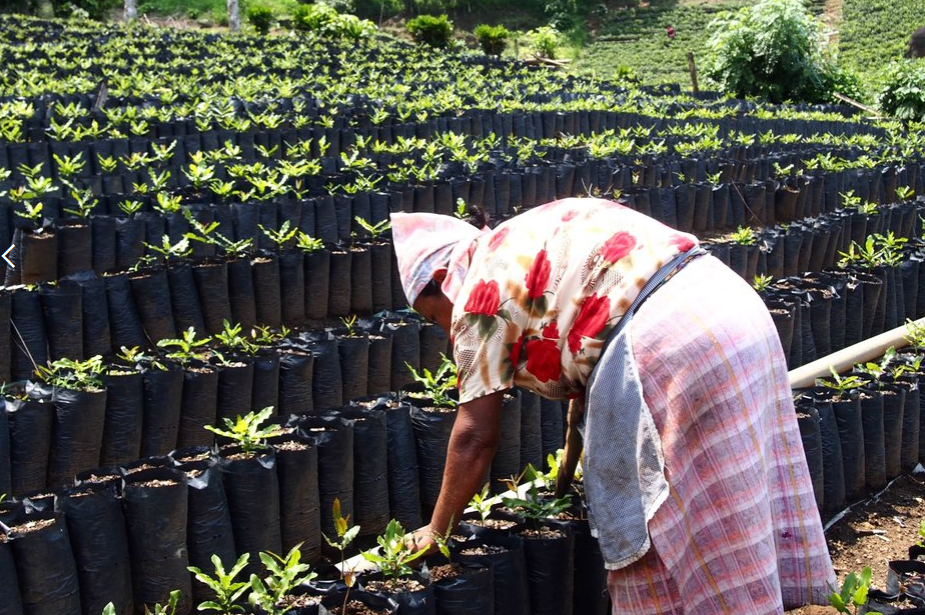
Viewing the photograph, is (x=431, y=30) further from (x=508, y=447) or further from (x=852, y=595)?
(x=852, y=595)

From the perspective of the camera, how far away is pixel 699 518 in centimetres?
213

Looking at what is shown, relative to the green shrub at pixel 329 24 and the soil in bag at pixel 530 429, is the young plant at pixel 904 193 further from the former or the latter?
the green shrub at pixel 329 24

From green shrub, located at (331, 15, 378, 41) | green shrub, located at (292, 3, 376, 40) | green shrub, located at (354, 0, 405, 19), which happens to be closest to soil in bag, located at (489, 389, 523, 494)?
green shrub, located at (331, 15, 378, 41)

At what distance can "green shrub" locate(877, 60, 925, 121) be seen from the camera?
15.4 meters

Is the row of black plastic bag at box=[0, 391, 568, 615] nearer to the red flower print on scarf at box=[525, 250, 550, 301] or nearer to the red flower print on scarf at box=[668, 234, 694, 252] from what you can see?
the red flower print on scarf at box=[525, 250, 550, 301]

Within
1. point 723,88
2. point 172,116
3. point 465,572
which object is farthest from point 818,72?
point 465,572

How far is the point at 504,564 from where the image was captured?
8.62 feet

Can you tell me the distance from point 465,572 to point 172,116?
9001 mm

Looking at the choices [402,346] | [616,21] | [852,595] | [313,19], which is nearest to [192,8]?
[313,19]

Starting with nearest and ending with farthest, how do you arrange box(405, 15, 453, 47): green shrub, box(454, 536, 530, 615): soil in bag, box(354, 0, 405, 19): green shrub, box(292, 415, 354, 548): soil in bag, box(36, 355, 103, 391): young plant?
box(454, 536, 530, 615): soil in bag → box(292, 415, 354, 548): soil in bag → box(36, 355, 103, 391): young plant → box(405, 15, 453, 47): green shrub → box(354, 0, 405, 19): green shrub

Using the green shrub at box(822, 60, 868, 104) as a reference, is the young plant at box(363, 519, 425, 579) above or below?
below

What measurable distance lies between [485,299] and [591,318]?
0.78ft

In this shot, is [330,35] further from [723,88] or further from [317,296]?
[317,296]

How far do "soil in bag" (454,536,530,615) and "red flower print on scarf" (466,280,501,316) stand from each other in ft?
2.84
